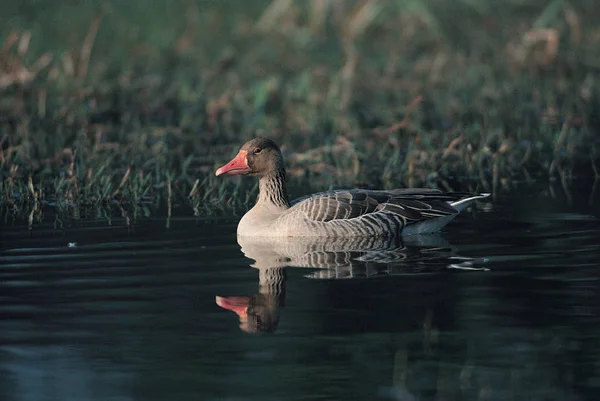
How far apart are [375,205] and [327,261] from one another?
77.2 inches

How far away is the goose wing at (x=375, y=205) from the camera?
1332 centimetres

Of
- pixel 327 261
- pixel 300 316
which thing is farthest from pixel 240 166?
pixel 300 316

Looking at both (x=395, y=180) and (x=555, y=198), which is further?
(x=395, y=180)

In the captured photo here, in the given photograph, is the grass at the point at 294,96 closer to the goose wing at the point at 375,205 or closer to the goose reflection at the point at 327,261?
the goose wing at the point at 375,205

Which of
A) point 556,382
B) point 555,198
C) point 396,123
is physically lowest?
point 556,382

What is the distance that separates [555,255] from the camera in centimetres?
1159

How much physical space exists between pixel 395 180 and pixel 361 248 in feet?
14.7

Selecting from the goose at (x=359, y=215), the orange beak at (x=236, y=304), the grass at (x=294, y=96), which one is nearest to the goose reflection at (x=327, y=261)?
the orange beak at (x=236, y=304)

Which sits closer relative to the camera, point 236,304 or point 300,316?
point 300,316

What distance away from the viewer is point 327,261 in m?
11.7

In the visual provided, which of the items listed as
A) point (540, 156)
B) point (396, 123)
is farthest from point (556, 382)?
point (396, 123)

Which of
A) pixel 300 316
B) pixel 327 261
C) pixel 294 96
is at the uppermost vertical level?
pixel 294 96

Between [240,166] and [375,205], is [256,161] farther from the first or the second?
[375,205]

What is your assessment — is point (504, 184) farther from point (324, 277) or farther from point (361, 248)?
point (324, 277)
